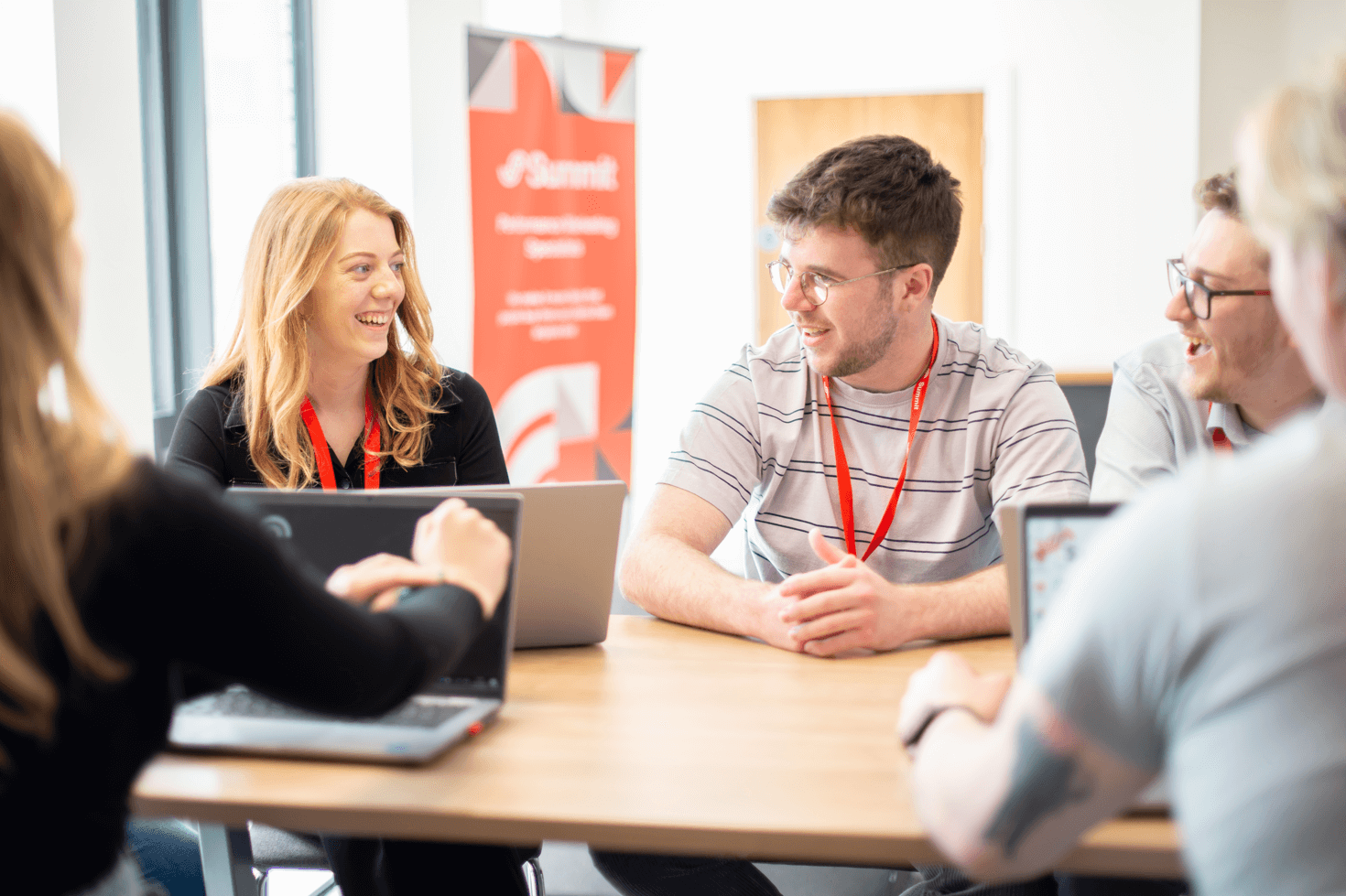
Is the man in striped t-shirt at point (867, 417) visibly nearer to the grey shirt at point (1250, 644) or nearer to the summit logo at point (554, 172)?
the grey shirt at point (1250, 644)

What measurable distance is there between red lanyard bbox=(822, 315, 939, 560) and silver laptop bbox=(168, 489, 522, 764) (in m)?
0.83

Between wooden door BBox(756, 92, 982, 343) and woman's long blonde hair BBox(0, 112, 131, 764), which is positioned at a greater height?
wooden door BBox(756, 92, 982, 343)

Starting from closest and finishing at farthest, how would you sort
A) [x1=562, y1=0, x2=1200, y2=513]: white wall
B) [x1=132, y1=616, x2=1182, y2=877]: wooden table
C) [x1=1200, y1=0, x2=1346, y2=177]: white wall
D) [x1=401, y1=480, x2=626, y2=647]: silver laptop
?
[x1=132, y1=616, x2=1182, y2=877]: wooden table
[x1=401, y1=480, x2=626, y2=647]: silver laptop
[x1=562, y1=0, x2=1200, y2=513]: white wall
[x1=1200, y1=0, x2=1346, y2=177]: white wall

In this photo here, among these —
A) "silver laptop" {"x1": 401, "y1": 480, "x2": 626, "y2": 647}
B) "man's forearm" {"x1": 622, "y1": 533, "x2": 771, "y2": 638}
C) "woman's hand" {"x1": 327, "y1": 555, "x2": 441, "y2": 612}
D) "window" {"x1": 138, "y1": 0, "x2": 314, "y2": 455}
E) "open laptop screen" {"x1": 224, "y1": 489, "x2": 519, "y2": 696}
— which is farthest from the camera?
"window" {"x1": 138, "y1": 0, "x2": 314, "y2": 455}

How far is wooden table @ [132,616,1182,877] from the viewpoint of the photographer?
0.98 m

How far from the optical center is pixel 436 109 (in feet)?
12.5

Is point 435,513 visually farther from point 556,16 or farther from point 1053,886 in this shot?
point 556,16

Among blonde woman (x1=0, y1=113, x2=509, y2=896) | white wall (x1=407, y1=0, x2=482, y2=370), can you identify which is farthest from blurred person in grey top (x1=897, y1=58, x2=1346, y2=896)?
Result: white wall (x1=407, y1=0, x2=482, y2=370)

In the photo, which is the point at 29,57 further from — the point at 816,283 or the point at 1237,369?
the point at 1237,369

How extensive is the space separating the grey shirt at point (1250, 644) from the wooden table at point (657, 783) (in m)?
0.29

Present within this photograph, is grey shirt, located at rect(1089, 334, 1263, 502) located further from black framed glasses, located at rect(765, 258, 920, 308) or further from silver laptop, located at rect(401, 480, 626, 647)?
silver laptop, located at rect(401, 480, 626, 647)

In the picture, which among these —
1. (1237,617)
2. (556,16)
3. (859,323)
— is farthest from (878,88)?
(1237,617)

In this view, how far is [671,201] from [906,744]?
175 inches

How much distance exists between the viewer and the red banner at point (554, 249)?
3428 mm
